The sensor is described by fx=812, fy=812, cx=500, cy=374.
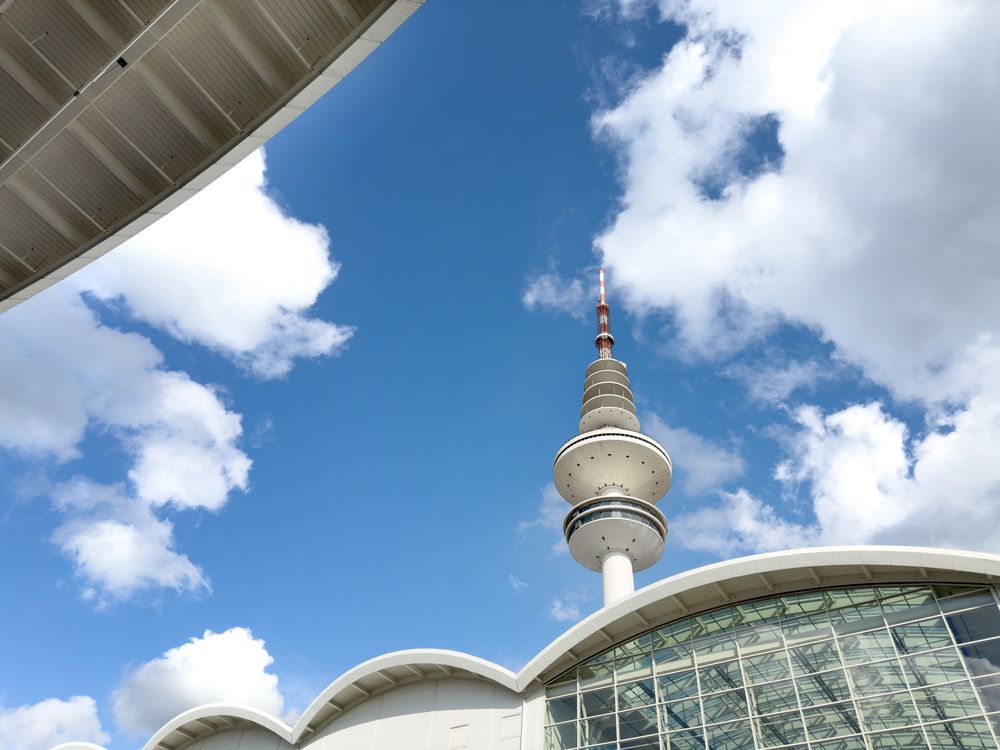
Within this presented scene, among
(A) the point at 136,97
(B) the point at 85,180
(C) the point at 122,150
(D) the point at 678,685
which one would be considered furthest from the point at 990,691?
(B) the point at 85,180

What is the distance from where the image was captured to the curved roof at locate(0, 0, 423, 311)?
12203mm

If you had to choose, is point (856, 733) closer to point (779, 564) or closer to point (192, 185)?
point (779, 564)

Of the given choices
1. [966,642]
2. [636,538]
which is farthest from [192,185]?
[636,538]

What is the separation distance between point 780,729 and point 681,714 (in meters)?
3.12

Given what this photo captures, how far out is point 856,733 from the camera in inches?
902

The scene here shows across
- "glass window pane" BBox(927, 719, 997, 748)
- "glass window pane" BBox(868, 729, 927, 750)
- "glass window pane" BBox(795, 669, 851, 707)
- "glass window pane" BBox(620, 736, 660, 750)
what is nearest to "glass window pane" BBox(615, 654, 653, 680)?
"glass window pane" BBox(620, 736, 660, 750)

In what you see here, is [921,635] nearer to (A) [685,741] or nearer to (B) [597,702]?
(A) [685,741]

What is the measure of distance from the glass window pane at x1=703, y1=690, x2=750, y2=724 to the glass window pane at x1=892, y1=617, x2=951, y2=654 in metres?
4.92

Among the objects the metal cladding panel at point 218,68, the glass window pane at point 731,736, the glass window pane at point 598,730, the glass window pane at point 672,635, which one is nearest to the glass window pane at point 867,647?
the glass window pane at point 731,736

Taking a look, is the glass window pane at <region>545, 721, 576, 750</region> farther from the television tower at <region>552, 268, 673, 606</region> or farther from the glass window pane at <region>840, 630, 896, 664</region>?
the television tower at <region>552, 268, 673, 606</region>

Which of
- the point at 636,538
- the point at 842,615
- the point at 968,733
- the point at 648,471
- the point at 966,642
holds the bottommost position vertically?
the point at 968,733

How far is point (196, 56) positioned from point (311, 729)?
94.0 feet

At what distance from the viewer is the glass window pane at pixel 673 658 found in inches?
1081

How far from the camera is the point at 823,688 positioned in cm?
2444
